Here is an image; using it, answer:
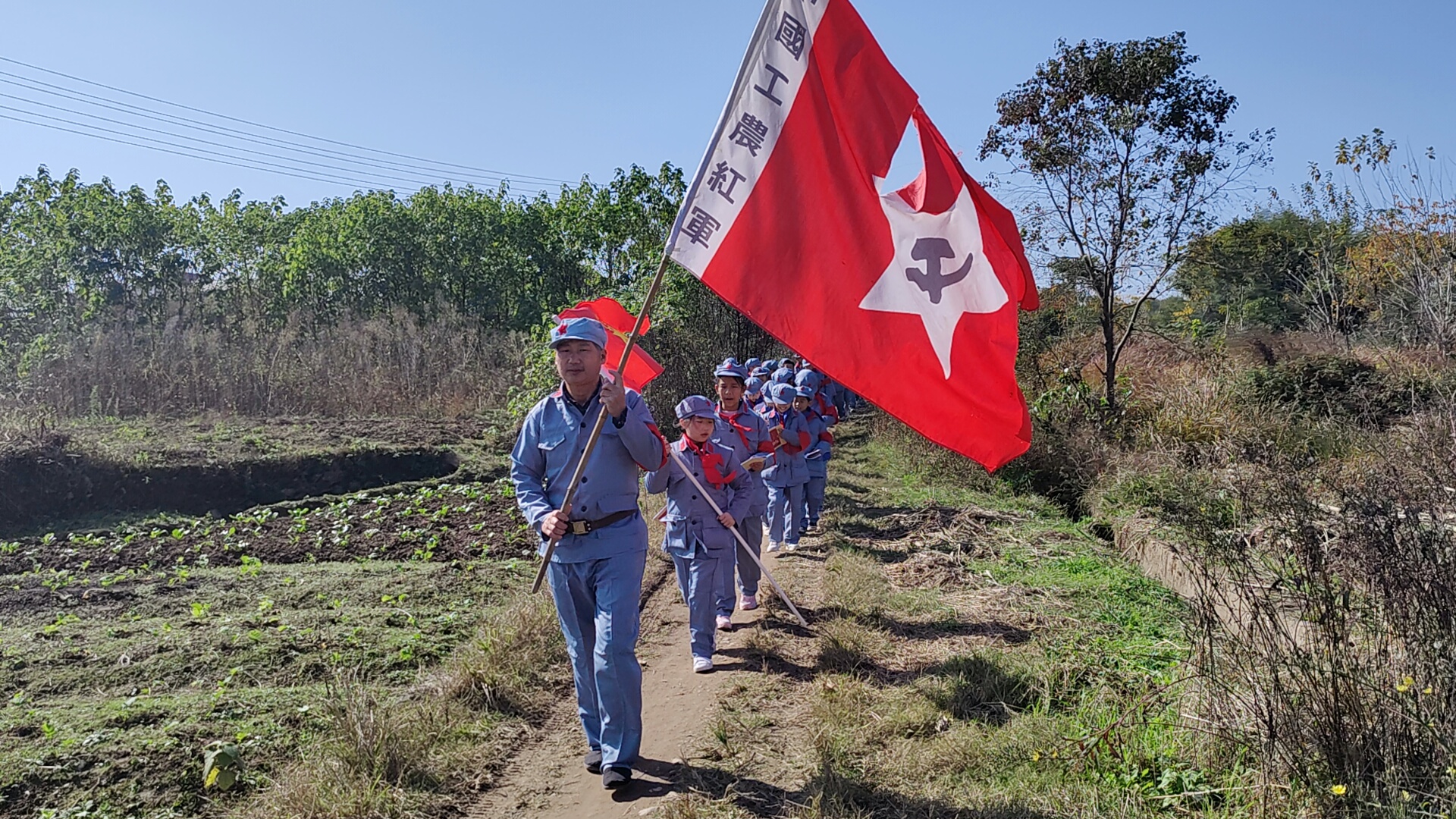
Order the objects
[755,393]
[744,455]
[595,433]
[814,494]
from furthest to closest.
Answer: [755,393], [814,494], [744,455], [595,433]

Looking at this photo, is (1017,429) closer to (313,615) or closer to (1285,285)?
(313,615)

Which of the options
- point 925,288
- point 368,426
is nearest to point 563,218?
point 368,426

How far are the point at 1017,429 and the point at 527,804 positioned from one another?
2.95m

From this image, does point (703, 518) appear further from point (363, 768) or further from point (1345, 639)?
point (1345, 639)

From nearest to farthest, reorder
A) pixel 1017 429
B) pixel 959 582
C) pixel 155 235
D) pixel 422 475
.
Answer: pixel 1017 429 → pixel 959 582 → pixel 422 475 → pixel 155 235

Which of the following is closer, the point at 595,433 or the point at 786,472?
the point at 595,433

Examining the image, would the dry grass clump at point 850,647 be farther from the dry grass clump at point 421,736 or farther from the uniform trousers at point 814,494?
the uniform trousers at point 814,494

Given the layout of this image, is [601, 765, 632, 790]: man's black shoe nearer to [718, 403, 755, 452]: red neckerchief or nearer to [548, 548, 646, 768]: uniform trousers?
[548, 548, 646, 768]: uniform trousers

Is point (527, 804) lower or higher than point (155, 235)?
lower

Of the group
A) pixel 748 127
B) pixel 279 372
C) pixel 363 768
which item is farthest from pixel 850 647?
pixel 279 372

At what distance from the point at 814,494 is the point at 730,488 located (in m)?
3.72

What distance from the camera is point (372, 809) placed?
4.39 m

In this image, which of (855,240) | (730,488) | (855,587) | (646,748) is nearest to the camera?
(855,240)

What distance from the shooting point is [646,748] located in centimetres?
542
